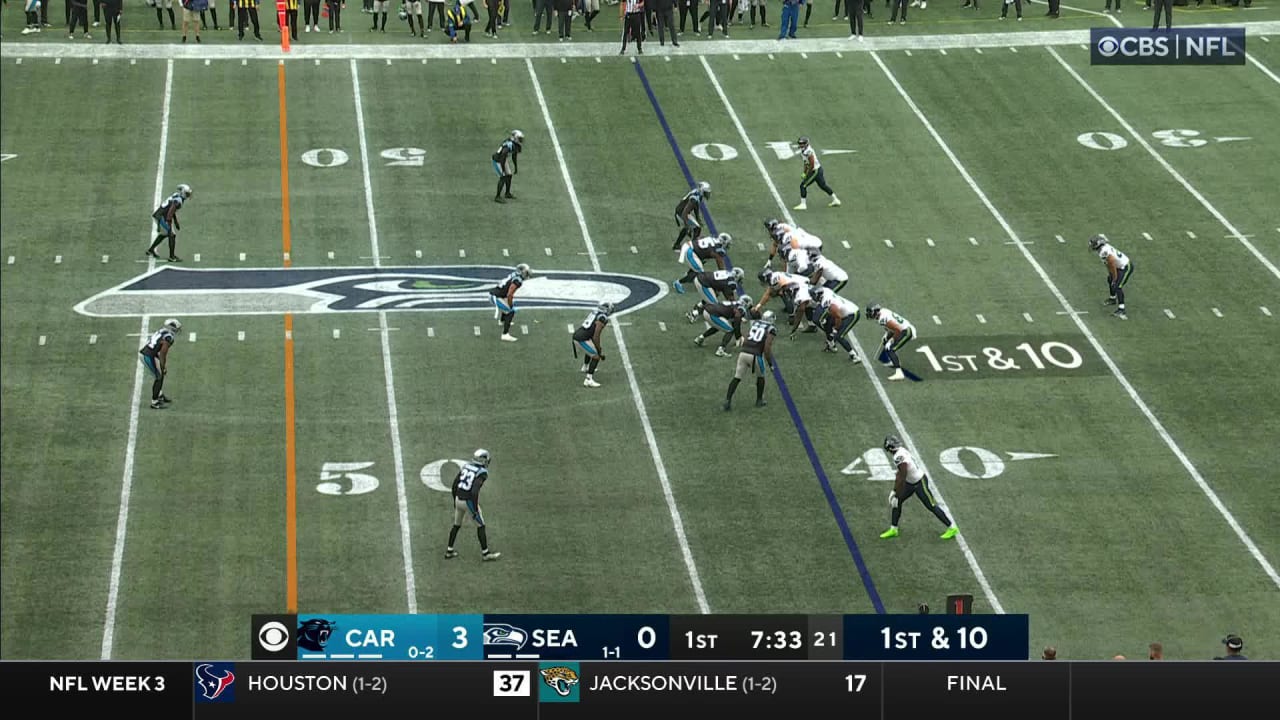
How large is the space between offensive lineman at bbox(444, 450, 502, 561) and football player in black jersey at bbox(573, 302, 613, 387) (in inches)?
256

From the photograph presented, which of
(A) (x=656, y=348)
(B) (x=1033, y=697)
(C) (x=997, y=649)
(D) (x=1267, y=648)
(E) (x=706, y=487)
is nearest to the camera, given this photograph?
(B) (x=1033, y=697)

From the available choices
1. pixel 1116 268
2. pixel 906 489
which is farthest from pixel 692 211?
pixel 906 489

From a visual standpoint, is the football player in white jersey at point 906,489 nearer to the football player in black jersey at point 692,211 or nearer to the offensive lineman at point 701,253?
the offensive lineman at point 701,253

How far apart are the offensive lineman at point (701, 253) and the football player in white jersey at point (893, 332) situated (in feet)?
13.0

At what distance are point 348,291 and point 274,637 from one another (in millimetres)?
21231

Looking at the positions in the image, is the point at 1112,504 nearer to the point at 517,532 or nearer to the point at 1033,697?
the point at 517,532

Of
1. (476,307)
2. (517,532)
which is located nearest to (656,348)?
(476,307)

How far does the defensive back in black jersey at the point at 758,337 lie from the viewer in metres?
41.1

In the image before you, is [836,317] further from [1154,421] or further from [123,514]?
[123,514]

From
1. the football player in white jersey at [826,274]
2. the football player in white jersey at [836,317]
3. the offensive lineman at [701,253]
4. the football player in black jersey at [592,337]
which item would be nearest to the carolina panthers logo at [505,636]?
the football player in black jersey at [592,337]

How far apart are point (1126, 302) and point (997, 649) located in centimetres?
1984

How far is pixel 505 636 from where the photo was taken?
26.6 meters

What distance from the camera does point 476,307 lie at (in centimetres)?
4641

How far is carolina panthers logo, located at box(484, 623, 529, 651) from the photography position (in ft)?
87.1
